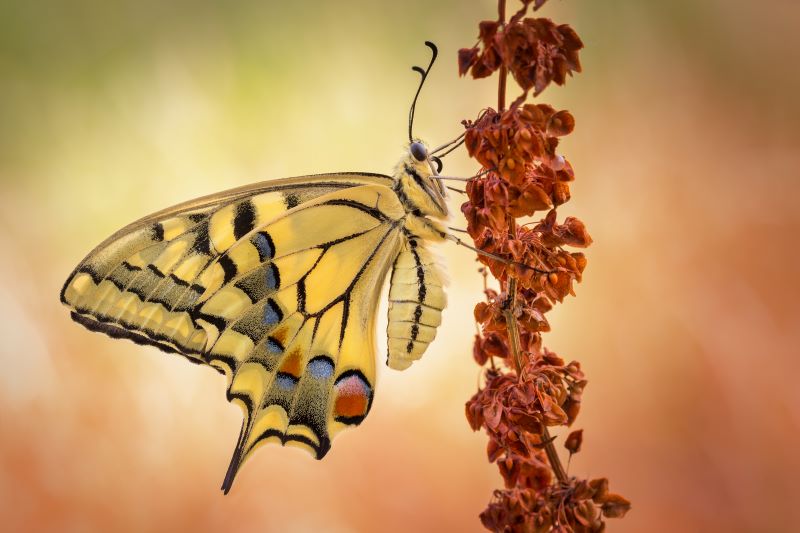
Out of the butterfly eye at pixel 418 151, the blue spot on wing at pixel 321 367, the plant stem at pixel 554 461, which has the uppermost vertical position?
the butterfly eye at pixel 418 151

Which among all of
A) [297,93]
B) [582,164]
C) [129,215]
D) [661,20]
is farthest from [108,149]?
[661,20]

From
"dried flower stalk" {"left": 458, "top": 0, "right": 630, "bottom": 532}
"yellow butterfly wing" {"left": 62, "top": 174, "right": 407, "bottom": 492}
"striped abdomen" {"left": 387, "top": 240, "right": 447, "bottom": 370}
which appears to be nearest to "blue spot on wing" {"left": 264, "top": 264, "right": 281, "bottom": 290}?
"yellow butterfly wing" {"left": 62, "top": 174, "right": 407, "bottom": 492}

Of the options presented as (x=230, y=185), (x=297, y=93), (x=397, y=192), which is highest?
(x=297, y=93)

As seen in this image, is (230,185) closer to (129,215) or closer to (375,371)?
(129,215)

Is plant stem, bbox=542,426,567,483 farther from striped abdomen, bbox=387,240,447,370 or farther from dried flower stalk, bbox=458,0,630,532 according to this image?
striped abdomen, bbox=387,240,447,370

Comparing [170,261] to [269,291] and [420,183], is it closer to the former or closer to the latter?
[269,291]

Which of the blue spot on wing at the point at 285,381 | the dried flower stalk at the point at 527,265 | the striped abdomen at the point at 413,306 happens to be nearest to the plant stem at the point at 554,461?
the dried flower stalk at the point at 527,265

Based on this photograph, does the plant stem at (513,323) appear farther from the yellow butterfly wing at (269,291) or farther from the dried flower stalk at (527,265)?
the yellow butterfly wing at (269,291)
